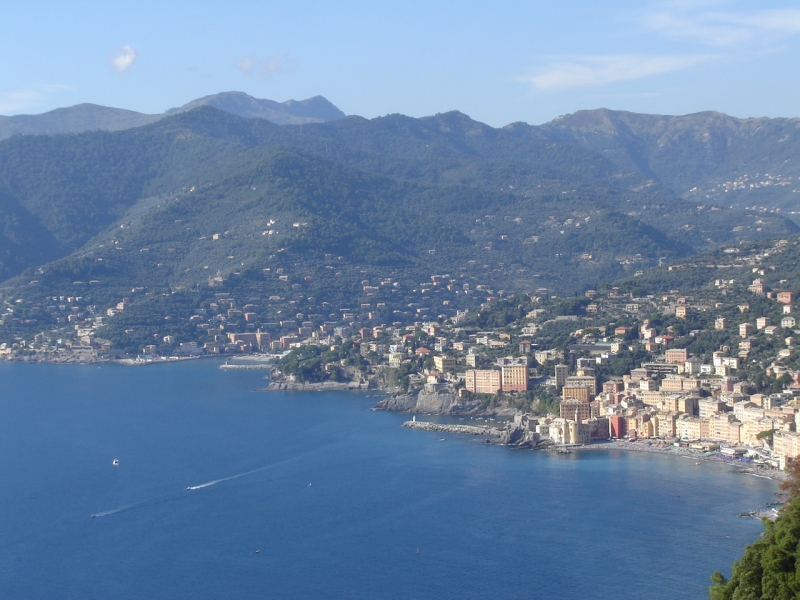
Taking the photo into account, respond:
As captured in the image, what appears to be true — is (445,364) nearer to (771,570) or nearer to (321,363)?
(321,363)

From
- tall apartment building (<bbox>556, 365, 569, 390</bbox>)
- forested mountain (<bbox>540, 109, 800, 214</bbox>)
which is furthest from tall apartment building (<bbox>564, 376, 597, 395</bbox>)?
forested mountain (<bbox>540, 109, 800, 214</bbox>)

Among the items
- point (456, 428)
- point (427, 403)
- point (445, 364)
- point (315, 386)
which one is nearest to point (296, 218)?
point (315, 386)

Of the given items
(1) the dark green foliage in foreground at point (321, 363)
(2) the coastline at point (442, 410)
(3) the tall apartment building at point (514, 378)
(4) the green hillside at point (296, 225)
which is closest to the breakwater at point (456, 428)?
(2) the coastline at point (442, 410)

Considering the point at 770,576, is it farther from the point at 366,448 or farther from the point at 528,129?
the point at 528,129

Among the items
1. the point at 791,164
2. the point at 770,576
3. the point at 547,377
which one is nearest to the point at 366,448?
the point at 547,377

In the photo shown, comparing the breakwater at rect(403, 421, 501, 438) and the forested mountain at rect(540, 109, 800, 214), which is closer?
the breakwater at rect(403, 421, 501, 438)

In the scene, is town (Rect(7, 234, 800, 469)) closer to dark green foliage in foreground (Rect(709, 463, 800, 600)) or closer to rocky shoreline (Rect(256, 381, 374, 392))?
rocky shoreline (Rect(256, 381, 374, 392))
